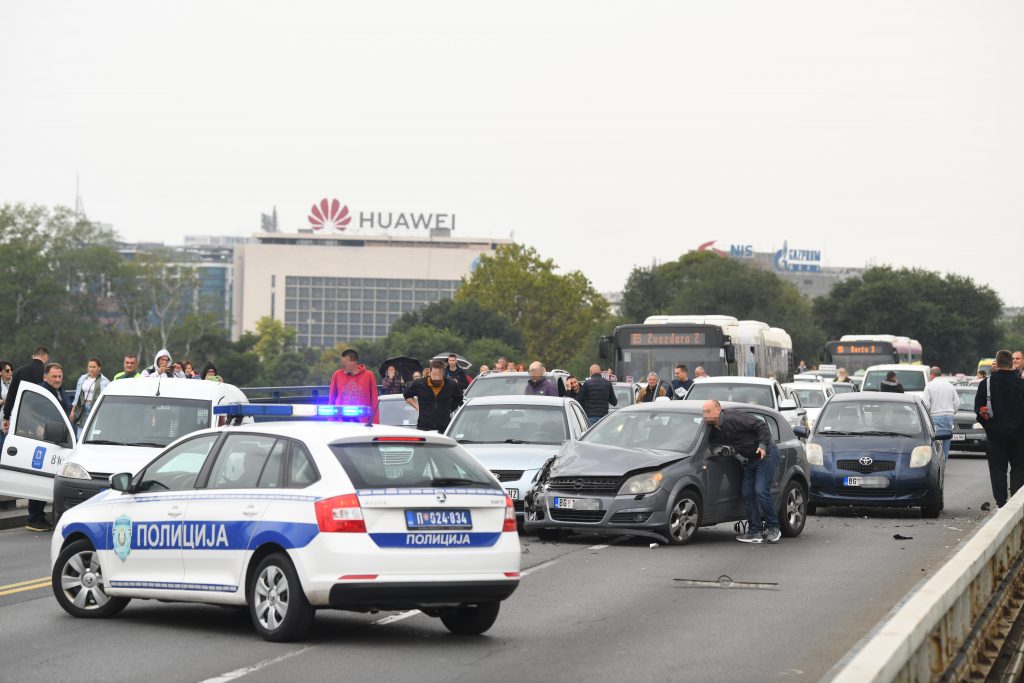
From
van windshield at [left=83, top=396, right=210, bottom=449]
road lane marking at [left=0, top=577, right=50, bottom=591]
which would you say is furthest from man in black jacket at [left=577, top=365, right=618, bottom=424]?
road lane marking at [left=0, top=577, right=50, bottom=591]

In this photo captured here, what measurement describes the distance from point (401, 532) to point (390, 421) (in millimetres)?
15104

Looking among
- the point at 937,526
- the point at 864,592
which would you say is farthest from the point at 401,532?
the point at 937,526

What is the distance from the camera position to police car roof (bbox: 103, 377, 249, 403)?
17.8m

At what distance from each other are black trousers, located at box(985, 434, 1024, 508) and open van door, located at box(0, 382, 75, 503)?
10.7 m

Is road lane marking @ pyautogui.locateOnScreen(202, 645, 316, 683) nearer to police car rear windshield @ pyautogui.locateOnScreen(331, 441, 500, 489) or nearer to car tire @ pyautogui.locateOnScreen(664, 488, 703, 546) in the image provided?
police car rear windshield @ pyautogui.locateOnScreen(331, 441, 500, 489)

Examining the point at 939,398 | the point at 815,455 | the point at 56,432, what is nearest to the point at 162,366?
the point at 56,432

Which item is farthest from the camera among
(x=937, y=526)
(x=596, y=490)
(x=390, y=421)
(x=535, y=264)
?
(x=535, y=264)

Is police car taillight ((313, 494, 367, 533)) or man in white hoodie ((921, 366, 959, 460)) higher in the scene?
man in white hoodie ((921, 366, 959, 460))

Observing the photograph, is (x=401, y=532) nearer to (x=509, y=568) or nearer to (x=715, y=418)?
(x=509, y=568)

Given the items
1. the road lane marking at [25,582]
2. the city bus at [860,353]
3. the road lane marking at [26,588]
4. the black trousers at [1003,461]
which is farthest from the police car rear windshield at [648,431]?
the city bus at [860,353]

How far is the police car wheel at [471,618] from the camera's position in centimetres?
1037

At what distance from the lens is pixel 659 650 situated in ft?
32.2

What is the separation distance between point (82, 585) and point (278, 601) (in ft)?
6.92

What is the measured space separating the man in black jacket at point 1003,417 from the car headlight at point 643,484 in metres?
4.80
